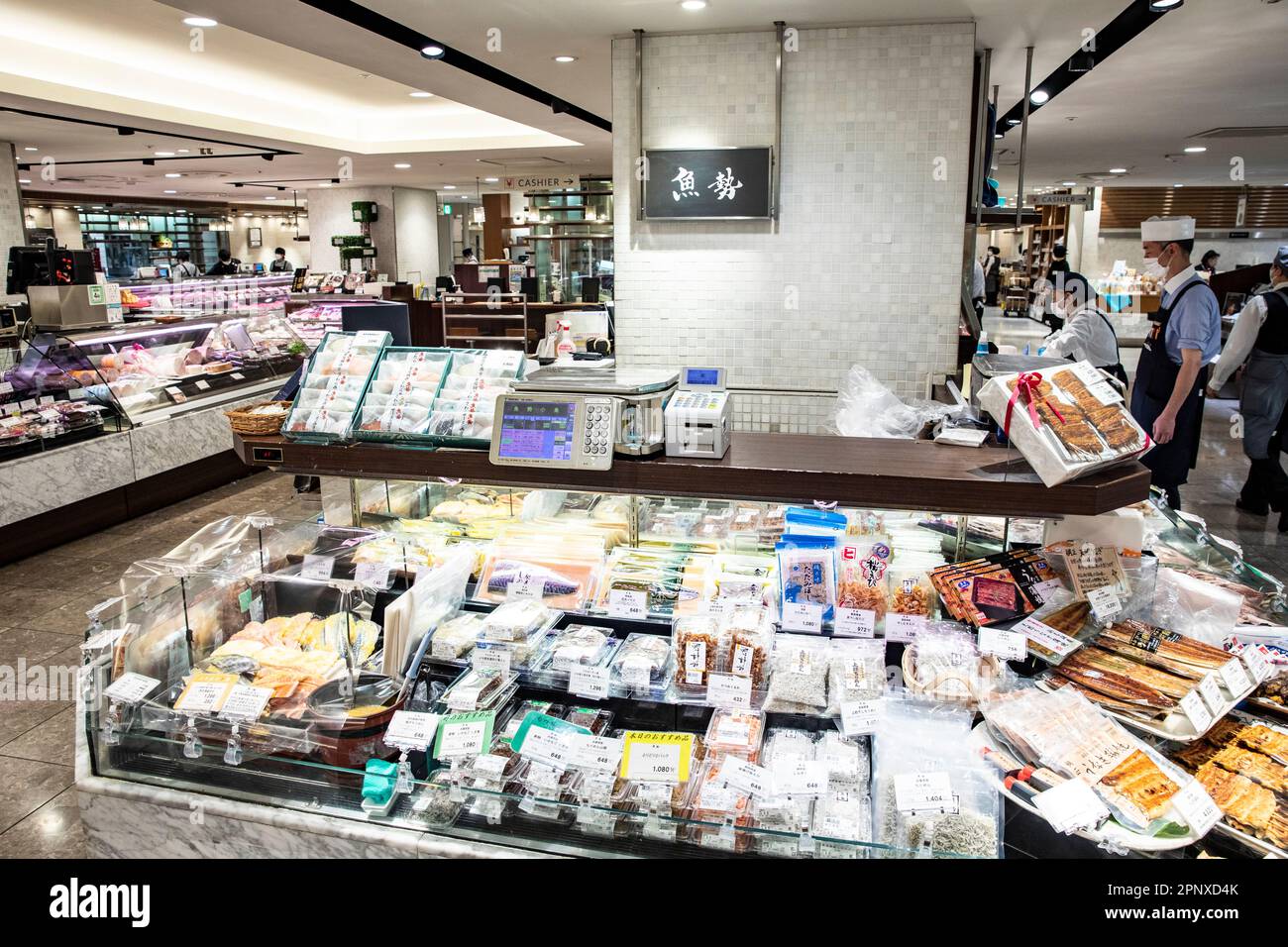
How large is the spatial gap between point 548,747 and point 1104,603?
1633 mm

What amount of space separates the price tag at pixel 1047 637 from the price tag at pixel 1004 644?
0.04 metres

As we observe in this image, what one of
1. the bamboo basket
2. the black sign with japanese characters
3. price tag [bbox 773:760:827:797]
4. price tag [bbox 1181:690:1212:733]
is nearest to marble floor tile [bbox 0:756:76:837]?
the bamboo basket

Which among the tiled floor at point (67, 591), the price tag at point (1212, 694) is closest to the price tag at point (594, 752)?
the price tag at point (1212, 694)

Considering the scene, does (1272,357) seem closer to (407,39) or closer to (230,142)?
(407,39)

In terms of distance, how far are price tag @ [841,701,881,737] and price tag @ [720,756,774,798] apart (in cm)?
26

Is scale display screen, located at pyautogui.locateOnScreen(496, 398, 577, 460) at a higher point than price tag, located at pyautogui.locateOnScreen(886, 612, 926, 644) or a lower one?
higher

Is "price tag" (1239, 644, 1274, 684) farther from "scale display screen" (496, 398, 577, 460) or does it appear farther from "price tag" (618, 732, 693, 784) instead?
"scale display screen" (496, 398, 577, 460)

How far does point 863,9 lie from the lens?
4.35 m

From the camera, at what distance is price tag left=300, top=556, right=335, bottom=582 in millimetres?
2820

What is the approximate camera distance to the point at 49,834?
10.2 ft

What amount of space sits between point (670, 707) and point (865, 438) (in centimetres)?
115

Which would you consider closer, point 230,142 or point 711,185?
point 711,185

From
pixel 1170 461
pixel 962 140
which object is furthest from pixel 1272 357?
pixel 962 140
